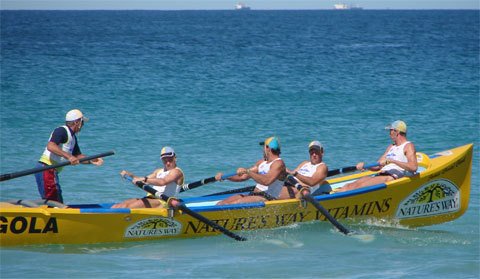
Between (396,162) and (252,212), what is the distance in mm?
2656

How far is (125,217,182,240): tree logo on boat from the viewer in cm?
1309

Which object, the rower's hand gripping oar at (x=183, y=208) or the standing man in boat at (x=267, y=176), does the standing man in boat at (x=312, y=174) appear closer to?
the standing man in boat at (x=267, y=176)

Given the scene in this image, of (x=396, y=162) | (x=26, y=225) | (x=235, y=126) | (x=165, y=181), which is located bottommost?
(x=26, y=225)

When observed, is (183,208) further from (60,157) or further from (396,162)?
(396,162)

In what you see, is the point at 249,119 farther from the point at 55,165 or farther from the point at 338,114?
the point at 55,165

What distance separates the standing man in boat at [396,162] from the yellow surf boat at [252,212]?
0.31m

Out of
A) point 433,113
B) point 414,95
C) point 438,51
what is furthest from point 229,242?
point 438,51

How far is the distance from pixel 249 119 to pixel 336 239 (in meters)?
13.2

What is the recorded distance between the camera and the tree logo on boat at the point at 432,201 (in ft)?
49.1

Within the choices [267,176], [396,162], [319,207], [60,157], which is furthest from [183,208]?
[396,162]

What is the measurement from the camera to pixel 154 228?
13258mm

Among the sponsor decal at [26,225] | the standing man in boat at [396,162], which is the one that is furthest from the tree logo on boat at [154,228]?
the standing man in boat at [396,162]

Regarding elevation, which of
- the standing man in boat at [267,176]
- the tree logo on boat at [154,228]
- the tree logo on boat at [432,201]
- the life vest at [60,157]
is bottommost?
the tree logo on boat at [154,228]

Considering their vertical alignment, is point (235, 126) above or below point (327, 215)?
above
